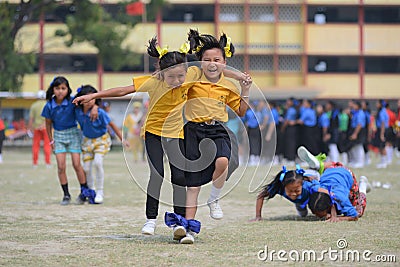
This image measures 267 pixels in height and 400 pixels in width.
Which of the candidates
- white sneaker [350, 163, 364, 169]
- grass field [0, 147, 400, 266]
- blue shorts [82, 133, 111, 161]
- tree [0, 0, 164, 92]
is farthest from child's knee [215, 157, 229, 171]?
tree [0, 0, 164, 92]

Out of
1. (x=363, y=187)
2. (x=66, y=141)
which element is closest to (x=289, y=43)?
(x=66, y=141)

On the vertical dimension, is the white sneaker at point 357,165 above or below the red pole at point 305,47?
below

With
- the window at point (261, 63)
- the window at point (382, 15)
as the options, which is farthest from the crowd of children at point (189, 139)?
the window at point (382, 15)

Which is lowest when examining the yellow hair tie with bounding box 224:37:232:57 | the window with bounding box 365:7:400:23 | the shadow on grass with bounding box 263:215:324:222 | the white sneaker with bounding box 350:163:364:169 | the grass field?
the white sneaker with bounding box 350:163:364:169

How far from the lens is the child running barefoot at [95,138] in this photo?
1098 cm

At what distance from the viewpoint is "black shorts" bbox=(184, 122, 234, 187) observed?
734 cm

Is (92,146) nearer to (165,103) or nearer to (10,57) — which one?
(165,103)

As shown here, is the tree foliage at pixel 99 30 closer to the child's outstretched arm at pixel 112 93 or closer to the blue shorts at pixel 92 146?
the blue shorts at pixel 92 146

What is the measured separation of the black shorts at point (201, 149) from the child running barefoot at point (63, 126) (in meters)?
3.67

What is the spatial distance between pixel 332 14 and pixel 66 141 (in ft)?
127

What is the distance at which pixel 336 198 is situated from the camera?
8719 millimetres

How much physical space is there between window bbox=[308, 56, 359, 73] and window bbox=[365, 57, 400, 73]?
78 cm

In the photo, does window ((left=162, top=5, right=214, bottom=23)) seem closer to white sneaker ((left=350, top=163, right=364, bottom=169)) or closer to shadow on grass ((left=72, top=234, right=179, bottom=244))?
white sneaker ((left=350, top=163, right=364, bottom=169))

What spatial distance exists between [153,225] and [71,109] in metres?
3.59
